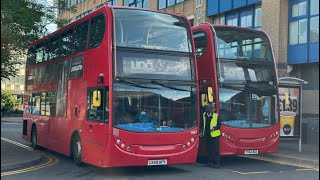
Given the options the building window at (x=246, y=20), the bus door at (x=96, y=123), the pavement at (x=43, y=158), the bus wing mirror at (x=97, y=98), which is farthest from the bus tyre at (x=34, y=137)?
the building window at (x=246, y=20)

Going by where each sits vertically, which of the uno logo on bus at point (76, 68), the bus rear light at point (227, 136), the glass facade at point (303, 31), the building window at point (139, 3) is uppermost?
the building window at point (139, 3)

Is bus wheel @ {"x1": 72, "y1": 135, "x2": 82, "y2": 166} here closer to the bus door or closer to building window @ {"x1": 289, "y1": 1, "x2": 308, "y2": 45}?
the bus door

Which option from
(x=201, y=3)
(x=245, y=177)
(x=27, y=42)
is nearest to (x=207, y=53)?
(x=245, y=177)

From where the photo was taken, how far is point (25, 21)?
12.5 metres

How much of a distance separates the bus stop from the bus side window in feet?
23.5

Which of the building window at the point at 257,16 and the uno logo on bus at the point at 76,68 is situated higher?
the building window at the point at 257,16

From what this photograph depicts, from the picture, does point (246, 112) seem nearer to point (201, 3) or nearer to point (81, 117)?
point (81, 117)

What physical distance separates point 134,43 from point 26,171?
4.04m

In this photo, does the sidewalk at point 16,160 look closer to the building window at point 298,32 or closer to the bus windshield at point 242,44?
the bus windshield at point 242,44

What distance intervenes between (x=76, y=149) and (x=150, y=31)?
372 centimetres

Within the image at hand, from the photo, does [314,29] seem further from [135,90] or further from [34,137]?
[135,90]

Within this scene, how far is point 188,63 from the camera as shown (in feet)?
35.1

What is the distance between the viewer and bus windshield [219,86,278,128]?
12.1 metres

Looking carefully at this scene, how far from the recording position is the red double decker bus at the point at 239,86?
12133 millimetres
